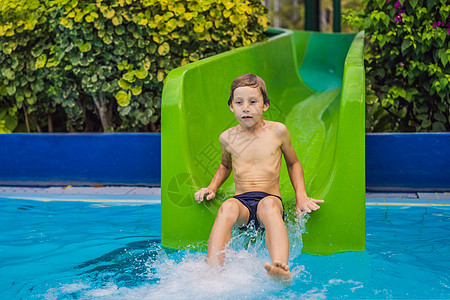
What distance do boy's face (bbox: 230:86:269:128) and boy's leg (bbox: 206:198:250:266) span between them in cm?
53

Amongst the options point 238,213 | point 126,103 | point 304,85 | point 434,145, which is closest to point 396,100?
point 434,145

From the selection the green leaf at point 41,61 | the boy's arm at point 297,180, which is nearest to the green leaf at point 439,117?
the boy's arm at point 297,180

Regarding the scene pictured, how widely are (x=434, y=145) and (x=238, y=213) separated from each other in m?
2.68

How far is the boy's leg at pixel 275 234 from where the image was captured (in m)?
Result: 3.00

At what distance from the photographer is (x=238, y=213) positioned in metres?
3.44

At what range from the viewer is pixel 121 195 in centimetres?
536

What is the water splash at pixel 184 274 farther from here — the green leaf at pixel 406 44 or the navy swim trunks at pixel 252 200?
the green leaf at pixel 406 44

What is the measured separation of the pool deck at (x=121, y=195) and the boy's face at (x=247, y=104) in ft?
5.70

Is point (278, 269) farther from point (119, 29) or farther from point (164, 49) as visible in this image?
point (119, 29)

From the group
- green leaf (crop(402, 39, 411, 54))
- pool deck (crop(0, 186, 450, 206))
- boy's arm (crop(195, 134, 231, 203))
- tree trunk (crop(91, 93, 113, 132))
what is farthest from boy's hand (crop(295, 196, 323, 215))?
tree trunk (crop(91, 93, 113, 132))

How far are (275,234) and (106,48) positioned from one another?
3.47 metres

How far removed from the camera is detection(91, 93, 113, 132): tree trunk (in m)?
6.20

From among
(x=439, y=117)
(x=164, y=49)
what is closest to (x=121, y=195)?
(x=164, y=49)

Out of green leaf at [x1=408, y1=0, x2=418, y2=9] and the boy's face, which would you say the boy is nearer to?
the boy's face
